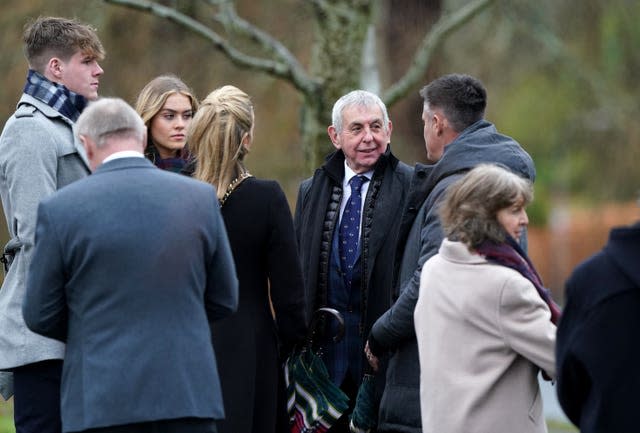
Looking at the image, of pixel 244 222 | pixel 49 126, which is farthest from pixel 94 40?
pixel 244 222

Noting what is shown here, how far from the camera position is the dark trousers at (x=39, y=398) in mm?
5020

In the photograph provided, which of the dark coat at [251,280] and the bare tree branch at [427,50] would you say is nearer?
the dark coat at [251,280]

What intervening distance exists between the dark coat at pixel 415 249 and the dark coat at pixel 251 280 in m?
0.46

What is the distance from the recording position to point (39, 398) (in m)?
5.03

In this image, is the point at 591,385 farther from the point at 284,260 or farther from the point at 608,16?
the point at 608,16

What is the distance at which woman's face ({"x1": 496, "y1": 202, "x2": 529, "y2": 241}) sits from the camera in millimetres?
4805

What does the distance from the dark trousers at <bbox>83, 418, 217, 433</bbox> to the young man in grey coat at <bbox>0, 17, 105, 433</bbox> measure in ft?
2.08

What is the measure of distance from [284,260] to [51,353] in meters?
1.03

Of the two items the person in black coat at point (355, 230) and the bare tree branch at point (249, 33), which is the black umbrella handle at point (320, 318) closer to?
the person in black coat at point (355, 230)

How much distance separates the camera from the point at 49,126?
5266 millimetres

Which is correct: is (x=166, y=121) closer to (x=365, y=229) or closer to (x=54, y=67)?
(x=54, y=67)

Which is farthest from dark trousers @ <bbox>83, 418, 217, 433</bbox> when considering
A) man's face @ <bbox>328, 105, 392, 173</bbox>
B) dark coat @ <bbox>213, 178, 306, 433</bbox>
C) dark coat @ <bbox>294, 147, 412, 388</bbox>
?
man's face @ <bbox>328, 105, 392, 173</bbox>

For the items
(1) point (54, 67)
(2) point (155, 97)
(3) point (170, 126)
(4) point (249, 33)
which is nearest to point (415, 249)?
(3) point (170, 126)

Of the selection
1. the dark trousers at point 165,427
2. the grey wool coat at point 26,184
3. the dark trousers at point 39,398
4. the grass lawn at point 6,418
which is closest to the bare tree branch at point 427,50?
the grass lawn at point 6,418
